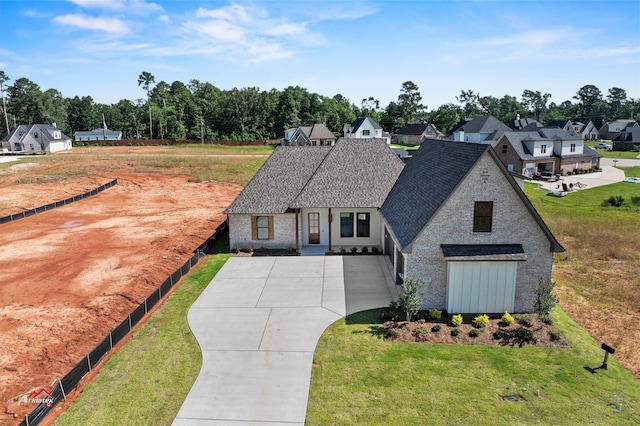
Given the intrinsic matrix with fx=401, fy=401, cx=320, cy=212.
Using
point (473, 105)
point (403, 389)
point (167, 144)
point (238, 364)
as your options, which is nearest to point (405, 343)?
point (403, 389)

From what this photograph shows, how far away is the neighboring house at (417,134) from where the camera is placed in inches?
3822

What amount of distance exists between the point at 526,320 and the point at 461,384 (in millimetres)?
5472

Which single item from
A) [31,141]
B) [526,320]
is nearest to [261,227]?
[526,320]

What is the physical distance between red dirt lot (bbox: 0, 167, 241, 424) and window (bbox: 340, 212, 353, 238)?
10.1m

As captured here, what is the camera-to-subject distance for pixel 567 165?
61562 mm

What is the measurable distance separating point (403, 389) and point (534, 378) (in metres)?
4.27

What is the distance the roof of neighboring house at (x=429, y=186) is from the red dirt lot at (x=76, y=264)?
516 inches

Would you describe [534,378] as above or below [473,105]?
below

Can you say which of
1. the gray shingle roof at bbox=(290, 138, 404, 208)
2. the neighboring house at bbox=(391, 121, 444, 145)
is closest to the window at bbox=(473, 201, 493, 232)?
the gray shingle roof at bbox=(290, 138, 404, 208)

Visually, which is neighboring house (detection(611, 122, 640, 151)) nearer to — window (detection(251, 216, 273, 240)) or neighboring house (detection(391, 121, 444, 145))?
neighboring house (detection(391, 121, 444, 145))

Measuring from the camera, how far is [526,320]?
16.1 m

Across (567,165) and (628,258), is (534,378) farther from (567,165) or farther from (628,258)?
(567,165)

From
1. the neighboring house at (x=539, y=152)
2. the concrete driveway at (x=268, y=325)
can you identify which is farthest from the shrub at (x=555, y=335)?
the neighboring house at (x=539, y=152)

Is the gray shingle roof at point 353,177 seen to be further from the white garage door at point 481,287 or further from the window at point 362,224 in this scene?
the white garage door at point 481,287
